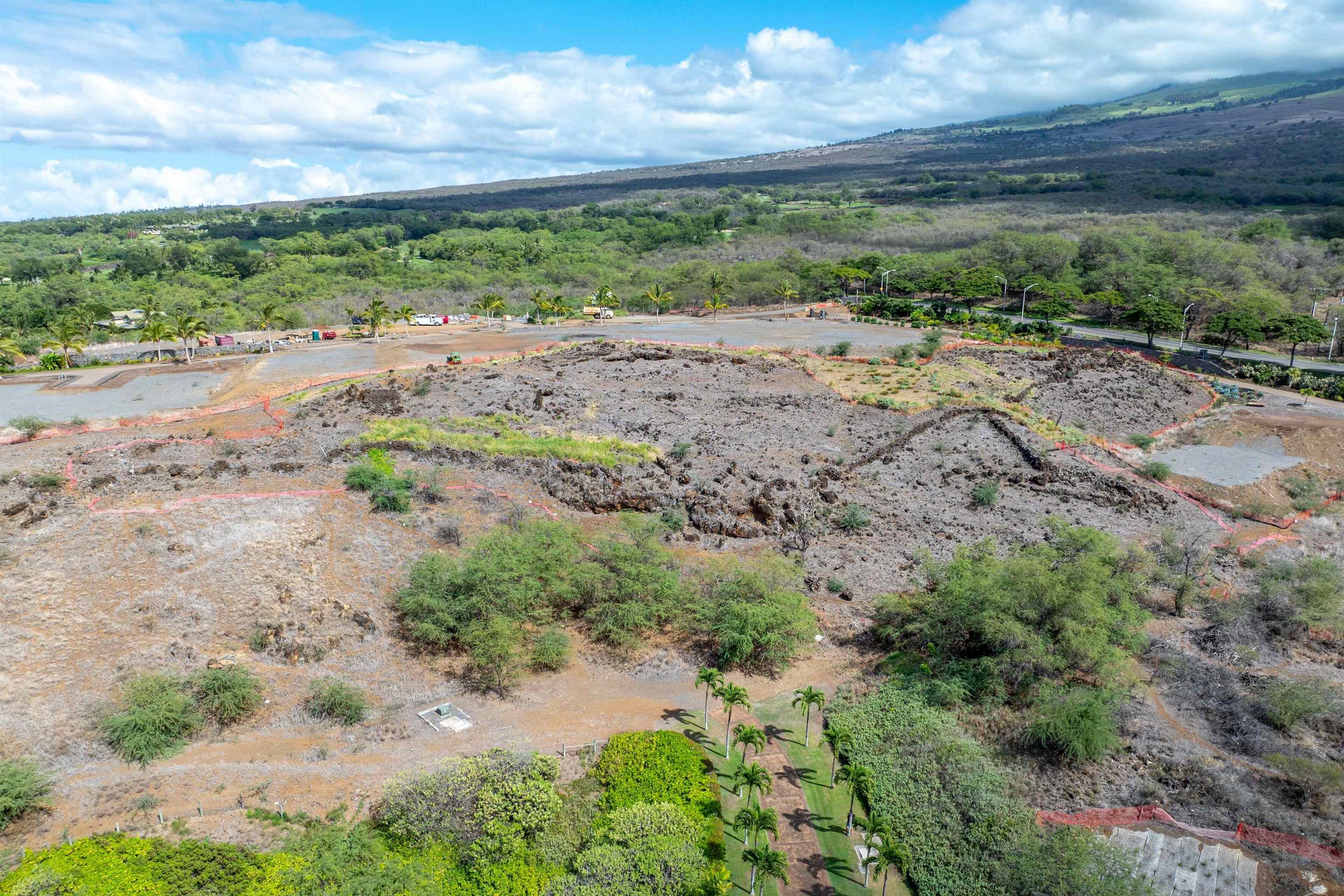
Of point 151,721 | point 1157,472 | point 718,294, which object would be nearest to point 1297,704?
point 1157,472

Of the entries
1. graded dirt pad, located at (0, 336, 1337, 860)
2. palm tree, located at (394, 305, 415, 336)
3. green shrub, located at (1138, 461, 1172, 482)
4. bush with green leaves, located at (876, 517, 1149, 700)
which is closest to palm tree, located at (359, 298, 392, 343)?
palm tree, located at (394, 305, 415, 336)

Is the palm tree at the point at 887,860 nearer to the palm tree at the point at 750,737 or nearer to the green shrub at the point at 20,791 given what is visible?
the palm tree at the point at 750,737

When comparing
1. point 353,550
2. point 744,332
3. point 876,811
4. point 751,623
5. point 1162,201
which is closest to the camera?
point 876,811

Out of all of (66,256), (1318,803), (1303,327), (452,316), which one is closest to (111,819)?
(1318,803)

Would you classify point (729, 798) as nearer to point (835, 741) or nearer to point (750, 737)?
point (750, 737)

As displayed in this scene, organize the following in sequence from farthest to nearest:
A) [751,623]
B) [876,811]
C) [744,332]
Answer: [744,332] < [751,623] < [876,811]

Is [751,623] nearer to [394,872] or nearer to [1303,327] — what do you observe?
[394,872]

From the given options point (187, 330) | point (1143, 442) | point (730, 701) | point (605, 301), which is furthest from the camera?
point (605, 301)
